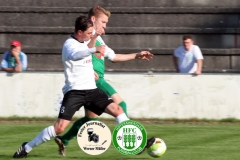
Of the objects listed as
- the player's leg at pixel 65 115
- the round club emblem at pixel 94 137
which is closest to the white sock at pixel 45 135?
the player's leg at pixel 65 115

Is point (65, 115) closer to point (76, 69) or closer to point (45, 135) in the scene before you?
point (45, 135)

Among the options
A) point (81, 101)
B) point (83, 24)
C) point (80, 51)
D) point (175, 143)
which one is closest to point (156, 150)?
point (81, 101)

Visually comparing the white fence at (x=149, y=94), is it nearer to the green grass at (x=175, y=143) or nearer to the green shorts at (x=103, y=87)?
the green grass at (x=175, y=143)

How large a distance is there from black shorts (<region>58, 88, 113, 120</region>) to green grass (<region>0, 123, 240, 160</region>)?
0.70 meters

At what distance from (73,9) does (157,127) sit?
7701 mm

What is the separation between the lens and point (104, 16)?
9.48 metres

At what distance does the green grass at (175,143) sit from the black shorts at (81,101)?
697mm

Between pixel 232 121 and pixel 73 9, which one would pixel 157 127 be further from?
pixel 73 9

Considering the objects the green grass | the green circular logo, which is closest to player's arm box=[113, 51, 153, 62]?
the green circular logo

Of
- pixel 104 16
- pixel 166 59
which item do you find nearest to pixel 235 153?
pixel 104 16

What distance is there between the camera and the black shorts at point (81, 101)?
A: 8656mm

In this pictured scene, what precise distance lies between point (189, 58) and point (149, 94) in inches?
58.7

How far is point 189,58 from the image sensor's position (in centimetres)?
1616

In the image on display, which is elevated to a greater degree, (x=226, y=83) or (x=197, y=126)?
(x=226, y=83)
